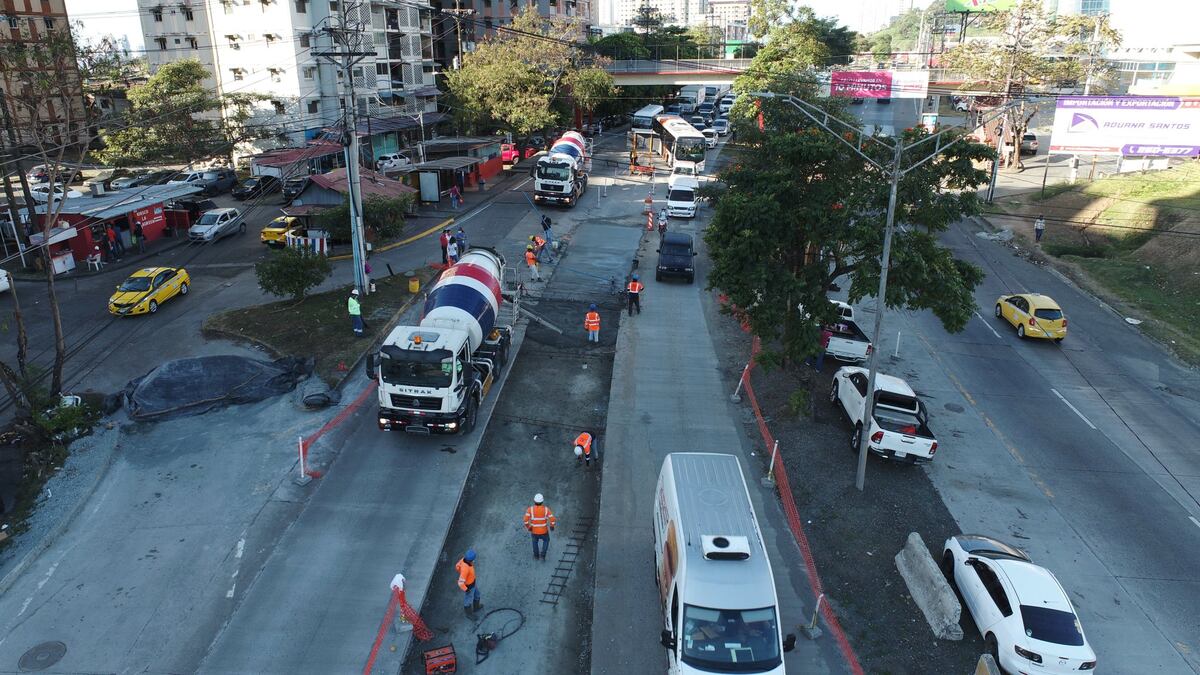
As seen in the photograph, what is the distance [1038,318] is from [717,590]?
876 inches

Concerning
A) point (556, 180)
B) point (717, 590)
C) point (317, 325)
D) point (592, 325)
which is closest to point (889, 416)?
point (717, 590)

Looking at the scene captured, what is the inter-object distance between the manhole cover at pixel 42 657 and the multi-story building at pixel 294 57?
44.0 metres

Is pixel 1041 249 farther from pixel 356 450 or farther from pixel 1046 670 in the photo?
pixel 356 450

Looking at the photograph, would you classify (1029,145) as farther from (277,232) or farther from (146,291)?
(146,291)

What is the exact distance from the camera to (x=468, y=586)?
1347cm

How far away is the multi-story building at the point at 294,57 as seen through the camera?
5766cm

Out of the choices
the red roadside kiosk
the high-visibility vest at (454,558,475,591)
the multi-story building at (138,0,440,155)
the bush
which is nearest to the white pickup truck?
the high-visibility vest at (454,558,475,591)

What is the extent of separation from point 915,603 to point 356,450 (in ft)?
45.0

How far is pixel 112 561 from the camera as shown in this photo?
15.1 metres

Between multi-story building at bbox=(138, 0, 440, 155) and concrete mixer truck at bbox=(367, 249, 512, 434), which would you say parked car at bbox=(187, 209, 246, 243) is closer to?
multi-story building at bbox=(138, 0, 440, 155)

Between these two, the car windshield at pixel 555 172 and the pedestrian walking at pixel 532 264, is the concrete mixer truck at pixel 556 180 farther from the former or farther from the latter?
the pedestrian walking at pixel 532 264

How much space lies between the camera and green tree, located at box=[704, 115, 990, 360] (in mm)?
18625

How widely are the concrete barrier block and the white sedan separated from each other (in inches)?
18.2

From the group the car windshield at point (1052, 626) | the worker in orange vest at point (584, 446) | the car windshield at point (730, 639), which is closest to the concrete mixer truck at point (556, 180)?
the worker in orange vest at point (584, 446)
